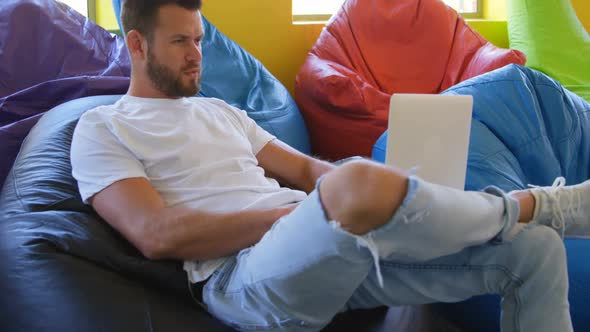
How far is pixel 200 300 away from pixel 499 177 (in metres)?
0.95

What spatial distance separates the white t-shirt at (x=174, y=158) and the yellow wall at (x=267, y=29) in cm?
145

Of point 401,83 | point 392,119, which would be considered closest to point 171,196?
point 392,119

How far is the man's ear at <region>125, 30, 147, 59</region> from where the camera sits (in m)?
1.73

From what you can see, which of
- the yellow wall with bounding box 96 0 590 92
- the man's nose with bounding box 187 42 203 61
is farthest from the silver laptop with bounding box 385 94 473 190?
the yellow wall with bounding box 96 0 590 92

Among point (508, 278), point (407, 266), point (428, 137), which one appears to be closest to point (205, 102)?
point (428, 137)

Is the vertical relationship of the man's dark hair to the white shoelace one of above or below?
above

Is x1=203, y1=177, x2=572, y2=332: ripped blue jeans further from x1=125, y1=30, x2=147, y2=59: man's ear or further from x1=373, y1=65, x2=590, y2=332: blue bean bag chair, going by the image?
x1=125, y1=30, x2=147, y2=59: man's ear

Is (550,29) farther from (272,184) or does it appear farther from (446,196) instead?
(446,196)

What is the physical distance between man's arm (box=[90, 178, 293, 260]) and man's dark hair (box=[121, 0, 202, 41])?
461 mm

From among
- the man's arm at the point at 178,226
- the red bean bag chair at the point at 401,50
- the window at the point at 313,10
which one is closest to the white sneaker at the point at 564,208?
the man's arm at the point at 178,226

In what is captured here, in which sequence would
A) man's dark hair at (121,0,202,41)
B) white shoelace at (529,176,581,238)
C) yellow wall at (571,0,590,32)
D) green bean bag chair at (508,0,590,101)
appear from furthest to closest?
1. yellow wall at (571,0,590,32)
2. green bean bag chair at (508,0,590,101)
3. man's dark hair at (121,0,202,41)
4. white shoelace at (529,176,581,238)

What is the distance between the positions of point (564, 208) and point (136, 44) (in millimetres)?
1092

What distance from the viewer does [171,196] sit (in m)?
1.56

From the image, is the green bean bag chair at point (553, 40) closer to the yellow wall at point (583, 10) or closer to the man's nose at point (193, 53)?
the yellow wall at point (583, 10)
